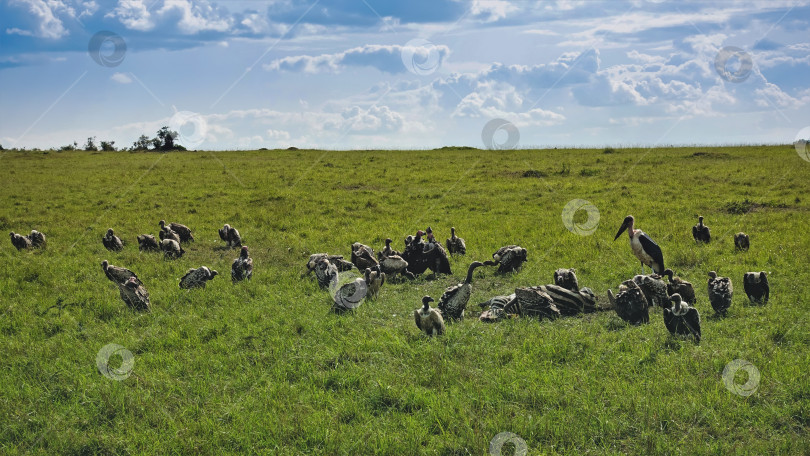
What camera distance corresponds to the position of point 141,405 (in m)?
7.44

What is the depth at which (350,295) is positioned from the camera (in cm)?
1127

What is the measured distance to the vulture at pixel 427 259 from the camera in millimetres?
13984

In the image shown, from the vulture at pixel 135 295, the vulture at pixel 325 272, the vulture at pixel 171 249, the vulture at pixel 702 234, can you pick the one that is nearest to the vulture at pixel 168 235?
the vulture at pixel 171 249

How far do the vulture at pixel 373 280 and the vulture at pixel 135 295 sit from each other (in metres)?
4.42

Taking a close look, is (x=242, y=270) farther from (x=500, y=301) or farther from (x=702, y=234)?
(x=702, y=234)

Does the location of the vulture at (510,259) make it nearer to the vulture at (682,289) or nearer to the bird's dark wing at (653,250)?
the bird's dark wing at (653,250)

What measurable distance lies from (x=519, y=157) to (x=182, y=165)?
25.2 meters

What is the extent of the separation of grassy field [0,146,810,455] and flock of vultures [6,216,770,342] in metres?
0.29

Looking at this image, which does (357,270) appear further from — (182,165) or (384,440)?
(182,165)

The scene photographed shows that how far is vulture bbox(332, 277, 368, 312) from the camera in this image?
11078 millimetres

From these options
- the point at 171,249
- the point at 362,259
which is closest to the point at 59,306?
the point at 171,249

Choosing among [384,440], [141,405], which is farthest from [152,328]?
[384,440]

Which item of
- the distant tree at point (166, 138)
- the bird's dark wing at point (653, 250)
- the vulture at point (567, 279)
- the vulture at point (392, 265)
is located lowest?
the vulture at point (567, 279)

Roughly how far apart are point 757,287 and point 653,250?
8.14ft
